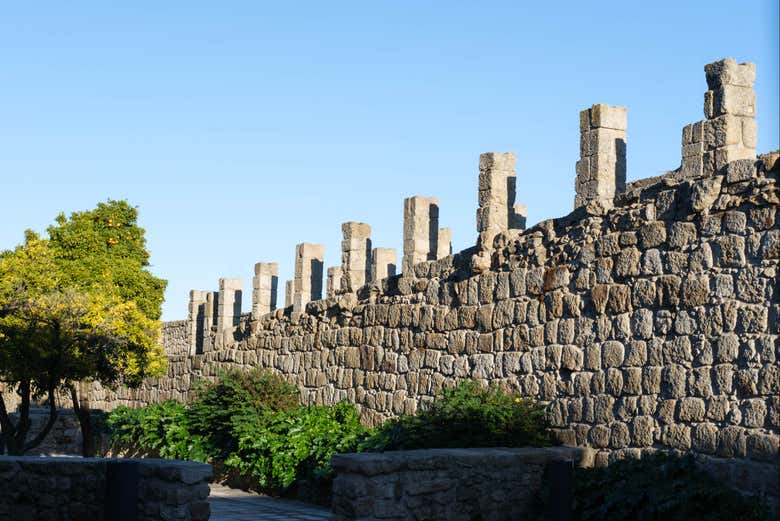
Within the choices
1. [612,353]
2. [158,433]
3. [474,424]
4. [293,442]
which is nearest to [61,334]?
[158,433]

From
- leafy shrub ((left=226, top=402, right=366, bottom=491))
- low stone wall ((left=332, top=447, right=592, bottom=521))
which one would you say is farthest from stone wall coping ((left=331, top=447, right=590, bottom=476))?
leafy shrub ((left=226, top=402, right=366, bottom=491))

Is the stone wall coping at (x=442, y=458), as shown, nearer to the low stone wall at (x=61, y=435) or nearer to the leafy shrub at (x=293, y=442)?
the leafy shrub at (x=293, y=442)

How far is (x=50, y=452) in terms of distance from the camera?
20.2 m

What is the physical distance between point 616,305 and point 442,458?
2.36 metres

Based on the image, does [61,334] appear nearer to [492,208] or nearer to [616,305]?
[492,208]

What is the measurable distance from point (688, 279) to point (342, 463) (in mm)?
3267

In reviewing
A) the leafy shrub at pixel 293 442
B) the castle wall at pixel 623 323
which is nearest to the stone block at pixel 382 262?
the castle wall at pixel 623 323

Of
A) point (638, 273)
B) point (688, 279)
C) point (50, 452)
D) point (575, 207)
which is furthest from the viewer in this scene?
point (50, 452)

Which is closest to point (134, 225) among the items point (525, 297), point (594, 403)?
point (525, 297)

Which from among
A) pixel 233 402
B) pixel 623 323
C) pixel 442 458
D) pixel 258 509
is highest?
pixel 623 323

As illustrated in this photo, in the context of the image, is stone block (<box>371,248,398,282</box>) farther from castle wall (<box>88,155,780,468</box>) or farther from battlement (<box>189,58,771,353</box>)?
castle wall (<box>88,155,780,468</box>)

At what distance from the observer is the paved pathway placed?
10414 mm

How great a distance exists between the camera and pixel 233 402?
1469cm

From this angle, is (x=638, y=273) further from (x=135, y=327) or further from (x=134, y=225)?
(x=134, y=225)
